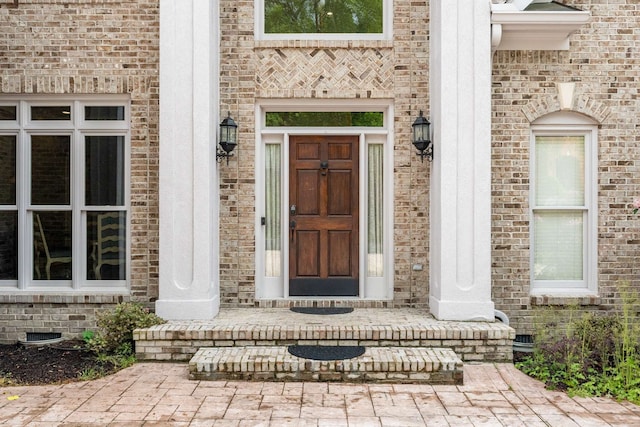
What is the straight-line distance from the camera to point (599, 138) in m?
6.53

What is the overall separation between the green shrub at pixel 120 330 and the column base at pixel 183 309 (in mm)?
227

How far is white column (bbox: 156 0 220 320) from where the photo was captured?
20.0 ft

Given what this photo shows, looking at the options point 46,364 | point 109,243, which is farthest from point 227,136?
point 46,364

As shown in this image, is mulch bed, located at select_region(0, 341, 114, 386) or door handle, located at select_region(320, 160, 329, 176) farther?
door handle, located at select_region(320, 160, 329, 176)

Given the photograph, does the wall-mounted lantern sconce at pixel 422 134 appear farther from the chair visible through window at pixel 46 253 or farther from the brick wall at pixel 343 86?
the chair visible through window at pixel 46 253

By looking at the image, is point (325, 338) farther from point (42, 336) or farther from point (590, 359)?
point (42, 336)

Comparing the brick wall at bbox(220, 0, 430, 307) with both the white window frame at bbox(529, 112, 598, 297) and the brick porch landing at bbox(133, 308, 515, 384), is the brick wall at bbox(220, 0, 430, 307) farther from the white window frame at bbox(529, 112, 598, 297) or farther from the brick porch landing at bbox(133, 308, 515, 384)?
the white window frame at bbox(529, 112, 598, 297)

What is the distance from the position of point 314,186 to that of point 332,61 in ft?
5.09

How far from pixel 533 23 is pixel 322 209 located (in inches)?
127

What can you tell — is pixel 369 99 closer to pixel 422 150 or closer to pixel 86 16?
pixel 422 150

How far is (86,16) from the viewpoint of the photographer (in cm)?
649

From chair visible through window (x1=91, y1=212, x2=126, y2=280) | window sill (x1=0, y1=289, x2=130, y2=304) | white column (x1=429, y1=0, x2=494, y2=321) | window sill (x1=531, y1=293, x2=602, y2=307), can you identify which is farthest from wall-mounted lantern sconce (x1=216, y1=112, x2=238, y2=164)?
window sill (x1=531, y1=293, x2=602, y2=307)

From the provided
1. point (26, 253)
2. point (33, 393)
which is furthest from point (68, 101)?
point (33, 393)

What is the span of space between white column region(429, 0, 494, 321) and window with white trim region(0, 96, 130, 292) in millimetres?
3789
